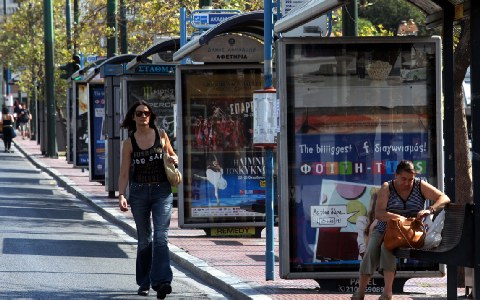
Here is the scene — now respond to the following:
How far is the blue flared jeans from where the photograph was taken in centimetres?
1123

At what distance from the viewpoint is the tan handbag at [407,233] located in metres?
9.74

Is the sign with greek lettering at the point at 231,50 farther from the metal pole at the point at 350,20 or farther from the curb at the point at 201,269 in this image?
the curb at the point at 201,269

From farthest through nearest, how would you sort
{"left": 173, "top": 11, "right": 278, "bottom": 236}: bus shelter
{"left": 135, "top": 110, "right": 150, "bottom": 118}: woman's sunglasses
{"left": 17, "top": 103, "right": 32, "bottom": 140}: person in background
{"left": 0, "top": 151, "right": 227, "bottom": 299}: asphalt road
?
1. {"left": 17, "top": 103, "right": 32, "bottom": 140}: person in background
2. {"left": 173, "top": 11, "right": 278, "bottom": 236}: bus shelter
3. {"left": 0, "top": 151, "right": 227, "bottom": 299}: asphalt road
4. {"left": 135, "top": 110, "right": 150, "bottom": 118}: woman's sunglasses

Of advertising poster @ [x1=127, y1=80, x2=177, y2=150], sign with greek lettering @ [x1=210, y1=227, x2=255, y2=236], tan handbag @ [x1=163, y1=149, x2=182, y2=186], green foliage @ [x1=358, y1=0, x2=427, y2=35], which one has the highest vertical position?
green foliage @ [x1=358, y1=0, x2=427, y2=35]

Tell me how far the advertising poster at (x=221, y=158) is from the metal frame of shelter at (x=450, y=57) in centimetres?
585

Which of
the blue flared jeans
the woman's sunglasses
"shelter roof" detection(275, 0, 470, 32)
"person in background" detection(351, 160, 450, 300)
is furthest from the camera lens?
the woman's sunglasses

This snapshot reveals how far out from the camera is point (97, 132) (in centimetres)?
2653

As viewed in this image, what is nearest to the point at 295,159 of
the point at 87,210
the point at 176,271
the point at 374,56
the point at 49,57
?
the point at 374,56

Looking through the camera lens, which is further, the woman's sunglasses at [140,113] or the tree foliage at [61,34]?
the tree foliage at [61,34]

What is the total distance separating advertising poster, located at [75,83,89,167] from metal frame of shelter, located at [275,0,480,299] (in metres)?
19.0

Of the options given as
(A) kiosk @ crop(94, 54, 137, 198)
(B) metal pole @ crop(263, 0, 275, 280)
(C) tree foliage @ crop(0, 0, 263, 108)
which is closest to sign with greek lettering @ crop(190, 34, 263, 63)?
(B) metal pole @ crop(263, 0, 275, 280)

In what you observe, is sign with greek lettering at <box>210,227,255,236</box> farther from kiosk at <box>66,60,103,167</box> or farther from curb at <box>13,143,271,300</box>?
kiosk at <box>66,60,103,167</box>

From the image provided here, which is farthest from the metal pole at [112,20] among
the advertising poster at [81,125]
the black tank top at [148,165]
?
the black tank top at [148,165]

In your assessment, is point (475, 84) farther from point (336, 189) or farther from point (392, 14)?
point (392, 14)
